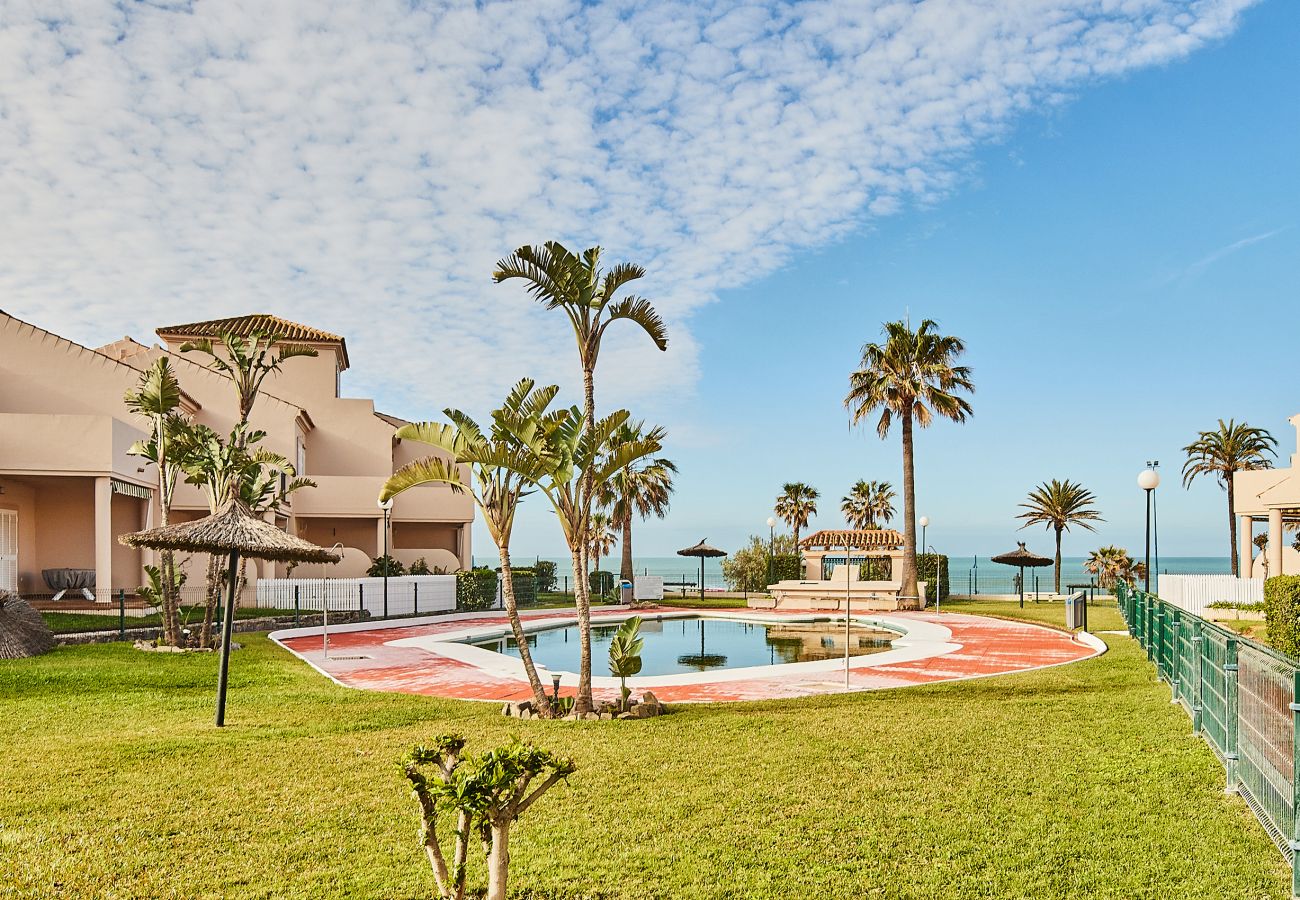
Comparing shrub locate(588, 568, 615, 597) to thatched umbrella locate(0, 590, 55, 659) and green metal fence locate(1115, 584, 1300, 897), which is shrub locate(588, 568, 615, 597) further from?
green metal fence locate(1115, 584, 1300, 897)

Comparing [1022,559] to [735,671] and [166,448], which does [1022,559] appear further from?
[166,448]

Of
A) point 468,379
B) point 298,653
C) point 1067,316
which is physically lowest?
point 298,653

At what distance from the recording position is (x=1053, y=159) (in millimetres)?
19391

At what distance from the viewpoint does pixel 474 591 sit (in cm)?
2806

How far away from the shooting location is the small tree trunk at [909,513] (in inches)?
1213

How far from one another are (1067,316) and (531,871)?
28856mm

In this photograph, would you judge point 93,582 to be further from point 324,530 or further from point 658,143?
point 658,143

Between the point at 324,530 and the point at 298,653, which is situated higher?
the point at 324,530

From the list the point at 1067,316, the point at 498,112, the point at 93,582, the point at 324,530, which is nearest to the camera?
the point at 498,112

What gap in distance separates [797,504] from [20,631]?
43273mm

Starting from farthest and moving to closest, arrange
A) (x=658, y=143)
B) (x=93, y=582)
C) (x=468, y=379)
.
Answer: (x=468, y=379)
(x=93, y=582)
(x=658, y=143)

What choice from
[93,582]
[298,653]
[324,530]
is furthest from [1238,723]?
[324,530]

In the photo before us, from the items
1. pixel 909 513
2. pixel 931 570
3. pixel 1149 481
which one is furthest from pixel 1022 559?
pixel 1149 481

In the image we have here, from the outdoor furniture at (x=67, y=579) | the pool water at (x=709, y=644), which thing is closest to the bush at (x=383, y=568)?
the pool water at (x=709, y=644)
